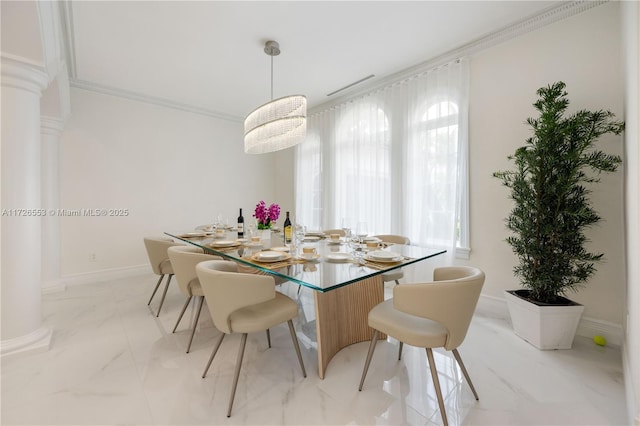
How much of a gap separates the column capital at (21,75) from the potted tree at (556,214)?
12.9 feet

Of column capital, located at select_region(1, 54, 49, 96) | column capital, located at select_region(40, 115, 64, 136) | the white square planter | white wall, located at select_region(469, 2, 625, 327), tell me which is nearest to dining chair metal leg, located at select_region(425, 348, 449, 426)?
the white square planter

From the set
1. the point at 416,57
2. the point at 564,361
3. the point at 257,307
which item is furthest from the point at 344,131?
the point at 564,361

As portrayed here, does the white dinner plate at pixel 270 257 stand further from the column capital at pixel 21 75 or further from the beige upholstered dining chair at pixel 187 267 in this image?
the column capital at pixel 21 75

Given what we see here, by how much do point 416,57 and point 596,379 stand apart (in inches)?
132

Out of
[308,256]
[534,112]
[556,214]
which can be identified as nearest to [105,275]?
[308,256]

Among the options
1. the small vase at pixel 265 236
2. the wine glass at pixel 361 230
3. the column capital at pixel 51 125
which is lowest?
the small vase at pixel 265 236

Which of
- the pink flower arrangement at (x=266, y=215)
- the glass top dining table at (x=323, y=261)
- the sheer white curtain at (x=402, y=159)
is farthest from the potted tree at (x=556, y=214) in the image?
the pink flower arrangement at (x=266, y=215)

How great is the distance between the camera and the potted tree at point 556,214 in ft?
6.61

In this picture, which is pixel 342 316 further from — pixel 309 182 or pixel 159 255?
pixel 309 182

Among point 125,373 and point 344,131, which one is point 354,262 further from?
point 344,131

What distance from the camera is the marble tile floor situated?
1.44 meters

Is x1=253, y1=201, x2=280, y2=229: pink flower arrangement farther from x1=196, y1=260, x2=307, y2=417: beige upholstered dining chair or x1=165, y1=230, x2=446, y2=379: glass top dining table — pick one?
x1=196, y1=260, x2=307, y2=417: beige upholstered dining chair

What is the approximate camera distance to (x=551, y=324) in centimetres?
206

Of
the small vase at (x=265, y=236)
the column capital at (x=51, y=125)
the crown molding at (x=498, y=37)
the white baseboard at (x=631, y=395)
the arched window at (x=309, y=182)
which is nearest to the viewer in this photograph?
the white baseboard at (x=631, y=395)
